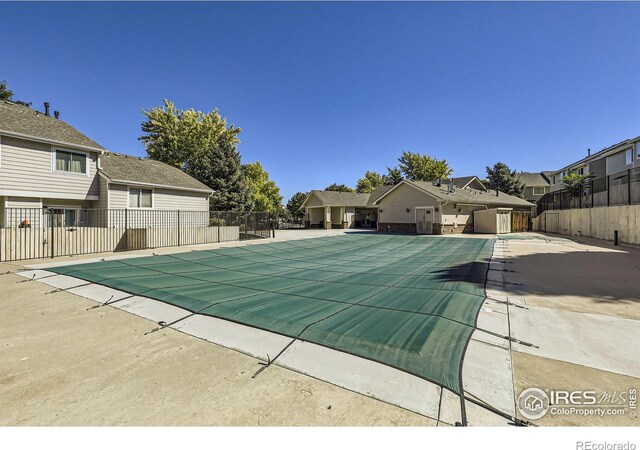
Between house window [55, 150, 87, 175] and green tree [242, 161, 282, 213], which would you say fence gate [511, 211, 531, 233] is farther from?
house window [55, 150, 87, 175]

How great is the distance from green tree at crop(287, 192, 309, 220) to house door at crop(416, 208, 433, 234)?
24.3m

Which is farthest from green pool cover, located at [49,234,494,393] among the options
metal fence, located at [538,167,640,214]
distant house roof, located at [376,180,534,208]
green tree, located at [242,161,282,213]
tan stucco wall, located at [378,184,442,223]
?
green tree, located at [242,161,282,213]

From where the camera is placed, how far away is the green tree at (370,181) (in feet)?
177

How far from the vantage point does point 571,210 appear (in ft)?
68.3

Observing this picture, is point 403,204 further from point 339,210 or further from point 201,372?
point 201,372

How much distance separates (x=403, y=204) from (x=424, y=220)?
279 centimetres

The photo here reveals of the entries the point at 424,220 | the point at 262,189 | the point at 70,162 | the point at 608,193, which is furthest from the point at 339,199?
the point at 70,162

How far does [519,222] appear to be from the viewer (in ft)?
84.1

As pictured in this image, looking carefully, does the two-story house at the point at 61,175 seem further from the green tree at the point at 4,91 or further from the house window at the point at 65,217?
the green tree at the point at 4,91

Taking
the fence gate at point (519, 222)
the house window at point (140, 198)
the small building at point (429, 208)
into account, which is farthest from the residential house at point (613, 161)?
the house window at point (140, 198)

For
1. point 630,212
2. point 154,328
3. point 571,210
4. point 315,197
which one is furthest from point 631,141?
point 154,328

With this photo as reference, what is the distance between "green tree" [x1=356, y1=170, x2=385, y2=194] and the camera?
53906mm
